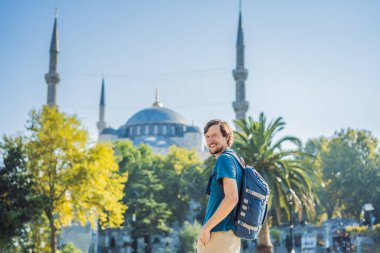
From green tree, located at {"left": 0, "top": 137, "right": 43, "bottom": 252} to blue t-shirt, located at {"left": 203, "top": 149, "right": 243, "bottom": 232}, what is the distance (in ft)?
69.6

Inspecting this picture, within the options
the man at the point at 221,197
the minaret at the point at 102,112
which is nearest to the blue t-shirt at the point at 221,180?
the man at the point at 221,197

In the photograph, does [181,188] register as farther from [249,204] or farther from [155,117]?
[155,117]

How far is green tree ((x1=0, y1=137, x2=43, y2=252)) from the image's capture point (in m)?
24.6

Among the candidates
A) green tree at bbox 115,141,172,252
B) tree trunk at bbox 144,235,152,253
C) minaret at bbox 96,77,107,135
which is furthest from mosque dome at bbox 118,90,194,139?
tree trunk at bbox 144,235,152,253

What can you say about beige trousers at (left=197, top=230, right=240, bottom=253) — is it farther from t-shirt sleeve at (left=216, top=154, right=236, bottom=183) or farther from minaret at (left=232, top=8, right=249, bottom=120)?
minaret at (left=232, top=8, right=249, bottom=120)

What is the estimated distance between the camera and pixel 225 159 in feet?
14.1

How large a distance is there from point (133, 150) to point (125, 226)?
10906 millimetres

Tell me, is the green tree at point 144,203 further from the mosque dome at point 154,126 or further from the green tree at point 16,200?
the mosque dome at point 154,126

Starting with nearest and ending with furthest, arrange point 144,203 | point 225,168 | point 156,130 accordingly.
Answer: point 225,168
point 144,203
point 156,130

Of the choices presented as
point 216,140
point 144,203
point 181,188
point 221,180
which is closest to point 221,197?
point 221,180

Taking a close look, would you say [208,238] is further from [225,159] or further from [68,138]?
[68,138]

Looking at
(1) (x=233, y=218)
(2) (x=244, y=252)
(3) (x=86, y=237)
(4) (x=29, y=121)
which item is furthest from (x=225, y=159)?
(2) (x=244, y=252)

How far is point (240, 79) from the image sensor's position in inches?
2515

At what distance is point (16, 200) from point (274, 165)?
11.3m
